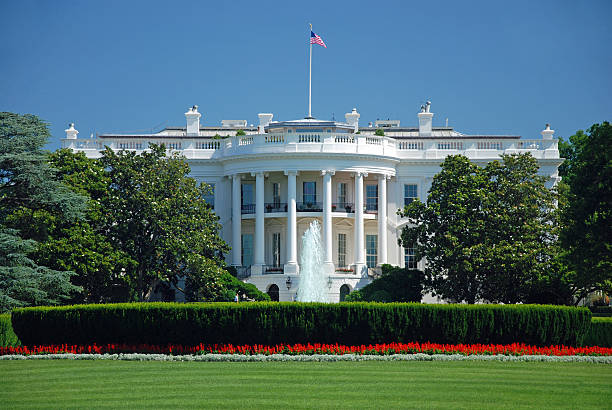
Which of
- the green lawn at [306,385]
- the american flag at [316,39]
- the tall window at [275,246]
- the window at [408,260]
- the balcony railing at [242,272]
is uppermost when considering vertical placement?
the american flag at [316,39]

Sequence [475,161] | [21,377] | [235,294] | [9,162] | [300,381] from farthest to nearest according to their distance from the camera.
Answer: [475,161]
[235,294]
[9,162]
[21,377]
[300,381]

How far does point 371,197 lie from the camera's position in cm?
6662

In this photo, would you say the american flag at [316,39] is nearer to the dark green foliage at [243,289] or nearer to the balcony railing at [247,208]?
the balcony railing at [247,208]

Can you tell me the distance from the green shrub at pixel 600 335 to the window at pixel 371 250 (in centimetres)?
3403

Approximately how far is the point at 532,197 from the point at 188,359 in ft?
96.2

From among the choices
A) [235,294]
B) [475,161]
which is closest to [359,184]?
[475,161]

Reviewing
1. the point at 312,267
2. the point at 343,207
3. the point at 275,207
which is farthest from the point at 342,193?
the point at 312,267

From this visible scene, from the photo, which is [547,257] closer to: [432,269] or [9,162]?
[432,269]

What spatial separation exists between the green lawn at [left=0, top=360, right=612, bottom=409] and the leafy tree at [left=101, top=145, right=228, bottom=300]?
23471mm

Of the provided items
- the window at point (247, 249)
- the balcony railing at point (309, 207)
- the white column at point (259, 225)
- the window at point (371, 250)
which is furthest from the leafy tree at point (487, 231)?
the window at point (247, 249)

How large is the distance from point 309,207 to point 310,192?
1.64 metres

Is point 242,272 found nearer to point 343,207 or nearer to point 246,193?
point 246,193

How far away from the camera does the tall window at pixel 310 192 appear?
65562 mm

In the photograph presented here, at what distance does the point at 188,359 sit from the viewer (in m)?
27.9
